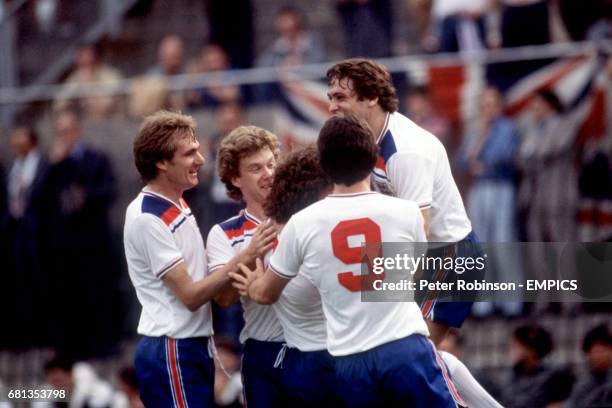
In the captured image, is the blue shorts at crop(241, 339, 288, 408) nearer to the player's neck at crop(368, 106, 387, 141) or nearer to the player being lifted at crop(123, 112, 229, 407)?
the player being lifted at crop(123, 112, 229, 407)

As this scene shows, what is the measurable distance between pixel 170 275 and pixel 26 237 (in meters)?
6.71

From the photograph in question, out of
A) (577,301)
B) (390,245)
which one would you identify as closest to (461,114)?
(577,301)

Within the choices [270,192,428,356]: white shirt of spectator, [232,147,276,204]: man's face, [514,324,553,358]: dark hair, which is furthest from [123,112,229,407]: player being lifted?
[514,324,553,358]: dark hair

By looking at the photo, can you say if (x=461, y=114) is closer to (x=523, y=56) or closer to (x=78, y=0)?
(x=523, y=56)

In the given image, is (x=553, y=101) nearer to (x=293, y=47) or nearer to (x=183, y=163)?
(x=293, y=47)

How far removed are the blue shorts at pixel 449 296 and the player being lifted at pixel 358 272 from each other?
3.08ft

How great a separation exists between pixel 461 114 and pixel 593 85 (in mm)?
1205

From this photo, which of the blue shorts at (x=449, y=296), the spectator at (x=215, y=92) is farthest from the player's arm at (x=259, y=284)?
the spectator at (x=215, y=92)

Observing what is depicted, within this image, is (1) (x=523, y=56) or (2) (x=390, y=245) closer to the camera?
(2) (x=390, y=245)

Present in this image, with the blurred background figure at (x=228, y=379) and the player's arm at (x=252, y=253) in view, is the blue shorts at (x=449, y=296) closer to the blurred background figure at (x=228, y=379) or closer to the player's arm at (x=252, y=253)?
the player's arm at (x=252, y=253)

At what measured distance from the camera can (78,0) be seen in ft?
56.8

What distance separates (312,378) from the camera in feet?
24.9

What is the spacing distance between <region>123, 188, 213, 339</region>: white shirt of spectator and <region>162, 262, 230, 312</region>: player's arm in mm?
46

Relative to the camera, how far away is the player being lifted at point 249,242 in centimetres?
784
